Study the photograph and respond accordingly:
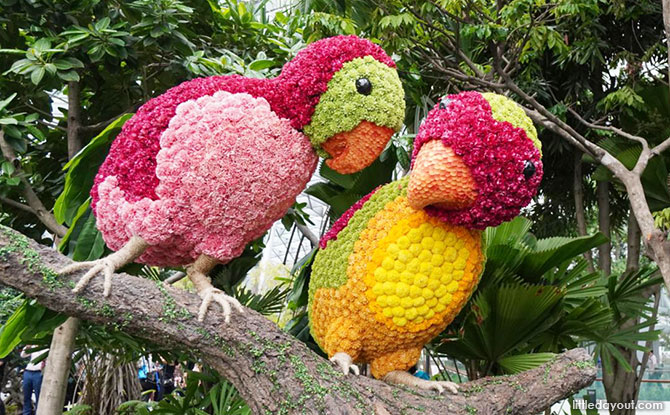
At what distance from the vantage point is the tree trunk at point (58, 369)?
3.68m

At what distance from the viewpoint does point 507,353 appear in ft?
11.3

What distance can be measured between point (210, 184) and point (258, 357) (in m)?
0.66

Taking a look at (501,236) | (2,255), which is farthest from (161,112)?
(501,236)

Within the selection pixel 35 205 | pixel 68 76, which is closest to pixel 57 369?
pixel 35 205

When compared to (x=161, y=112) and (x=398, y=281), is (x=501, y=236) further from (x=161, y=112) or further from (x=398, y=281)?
(x=161, y=112)

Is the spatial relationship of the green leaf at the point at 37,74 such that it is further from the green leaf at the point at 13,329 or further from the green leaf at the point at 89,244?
the green leaf at the point at 13,329

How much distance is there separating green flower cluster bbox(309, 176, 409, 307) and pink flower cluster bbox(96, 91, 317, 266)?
1.31 feet

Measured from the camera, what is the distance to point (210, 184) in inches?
89.0

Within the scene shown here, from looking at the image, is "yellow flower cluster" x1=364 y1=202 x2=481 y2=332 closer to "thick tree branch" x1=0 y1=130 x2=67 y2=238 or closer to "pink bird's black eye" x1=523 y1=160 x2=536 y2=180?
"pink bird's black eye" x1=523 y1=160 x2=536 y2=180

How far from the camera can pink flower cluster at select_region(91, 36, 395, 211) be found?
7.59 feet

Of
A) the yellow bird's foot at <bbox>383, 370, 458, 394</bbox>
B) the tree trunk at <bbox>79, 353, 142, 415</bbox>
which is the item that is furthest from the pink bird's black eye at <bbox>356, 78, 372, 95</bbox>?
the tree trunk at <bbox>79, 353, 142, 415</bbox>

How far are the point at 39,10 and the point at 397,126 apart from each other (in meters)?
2.16

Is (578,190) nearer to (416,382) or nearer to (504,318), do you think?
(504,318)

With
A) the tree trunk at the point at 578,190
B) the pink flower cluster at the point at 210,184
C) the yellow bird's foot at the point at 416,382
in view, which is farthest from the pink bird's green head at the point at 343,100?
the tree trunk at the point at 578,190
